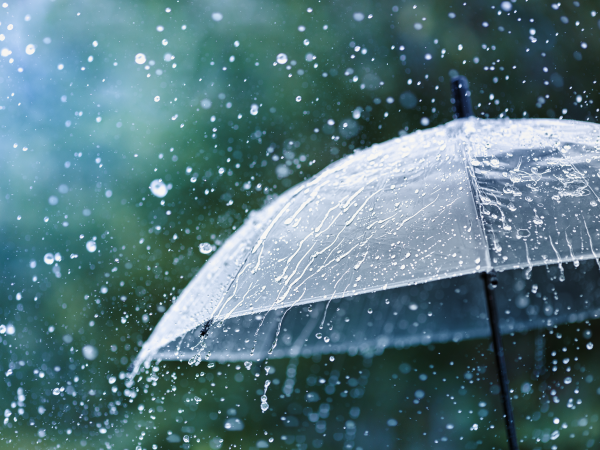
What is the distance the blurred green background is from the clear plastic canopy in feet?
6.44

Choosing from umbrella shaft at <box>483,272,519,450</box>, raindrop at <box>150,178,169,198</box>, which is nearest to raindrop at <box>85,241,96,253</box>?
raindrop at <box>150,178,169,198</box>

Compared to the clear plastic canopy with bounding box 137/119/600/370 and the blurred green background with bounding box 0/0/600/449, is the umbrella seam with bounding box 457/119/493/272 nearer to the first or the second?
the clear plastic canopy with bounding box 137/119/600/370

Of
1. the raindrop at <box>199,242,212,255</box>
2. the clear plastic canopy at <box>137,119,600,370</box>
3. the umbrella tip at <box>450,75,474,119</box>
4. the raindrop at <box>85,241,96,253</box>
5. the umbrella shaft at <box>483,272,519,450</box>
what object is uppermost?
the umbrella tip at <box>450,75,474,119</box>

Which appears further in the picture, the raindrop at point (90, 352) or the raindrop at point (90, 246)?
the raindrop at point (90, 246)

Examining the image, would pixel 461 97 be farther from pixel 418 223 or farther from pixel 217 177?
pixel 217 177

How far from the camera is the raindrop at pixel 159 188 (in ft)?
10.2

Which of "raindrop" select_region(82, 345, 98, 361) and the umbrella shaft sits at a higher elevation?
the umbrella shaft

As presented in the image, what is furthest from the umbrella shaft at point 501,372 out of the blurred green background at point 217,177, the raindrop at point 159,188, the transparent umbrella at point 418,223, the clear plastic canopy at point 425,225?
the raindrop at point 159,188

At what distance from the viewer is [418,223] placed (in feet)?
2.77

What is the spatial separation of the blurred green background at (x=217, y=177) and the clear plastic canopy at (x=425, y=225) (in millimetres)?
1963

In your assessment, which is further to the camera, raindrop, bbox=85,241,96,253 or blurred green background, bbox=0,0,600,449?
raindrop, bbox=85,241,96,253

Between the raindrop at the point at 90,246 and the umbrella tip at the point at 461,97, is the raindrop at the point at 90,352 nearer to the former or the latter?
the raindrop at the point at 90,246

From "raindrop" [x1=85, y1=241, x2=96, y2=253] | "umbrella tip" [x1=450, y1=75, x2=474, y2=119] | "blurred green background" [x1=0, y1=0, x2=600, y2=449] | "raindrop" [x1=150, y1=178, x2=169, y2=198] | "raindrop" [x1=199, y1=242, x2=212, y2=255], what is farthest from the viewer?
"raindrop" [x1=85, y1=241, x2=96, y2=253]

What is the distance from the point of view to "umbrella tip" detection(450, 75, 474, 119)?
0.92 metres
